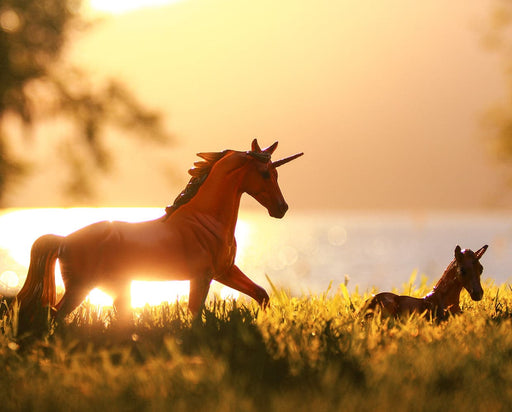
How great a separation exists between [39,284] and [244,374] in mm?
2178

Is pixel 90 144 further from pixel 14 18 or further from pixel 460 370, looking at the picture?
pixel 460 370

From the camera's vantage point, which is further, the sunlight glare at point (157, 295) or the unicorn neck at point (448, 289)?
the sunlight glare at point (157, 295)

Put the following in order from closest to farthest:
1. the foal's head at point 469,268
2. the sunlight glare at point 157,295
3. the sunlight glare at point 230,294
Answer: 1. the foal's head at point 469,268
2. the sunlight glare at point 230,294
3. the sunlight glare at point 157,295

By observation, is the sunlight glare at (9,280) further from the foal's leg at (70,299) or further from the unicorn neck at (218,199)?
the unicorn neck at (218,199)

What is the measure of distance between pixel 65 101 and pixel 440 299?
9.28 m

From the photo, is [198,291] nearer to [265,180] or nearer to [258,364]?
[265,180]

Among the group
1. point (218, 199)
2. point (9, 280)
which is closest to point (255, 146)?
point (218, 199)

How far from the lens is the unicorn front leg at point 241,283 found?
5547 mm

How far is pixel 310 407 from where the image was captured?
3.52 m

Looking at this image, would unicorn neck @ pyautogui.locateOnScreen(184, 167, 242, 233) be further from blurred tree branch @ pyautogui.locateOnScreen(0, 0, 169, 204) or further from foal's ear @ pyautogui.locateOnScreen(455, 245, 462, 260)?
blurred tree branch @ pyautogui.locateOnScreen(0, 0, 169, 204)

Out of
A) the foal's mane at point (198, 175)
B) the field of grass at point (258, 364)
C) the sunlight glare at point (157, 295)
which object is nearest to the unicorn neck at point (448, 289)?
the field of grass at point (258, 364)

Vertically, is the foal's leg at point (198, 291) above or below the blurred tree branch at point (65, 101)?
below

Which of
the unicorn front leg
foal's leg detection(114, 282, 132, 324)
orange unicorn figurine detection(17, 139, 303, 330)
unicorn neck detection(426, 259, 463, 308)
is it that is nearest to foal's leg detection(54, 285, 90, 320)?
orange unicorn figurine detection(17, 139, 303, 330)

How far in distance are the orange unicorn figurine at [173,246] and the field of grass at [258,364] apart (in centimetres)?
30
